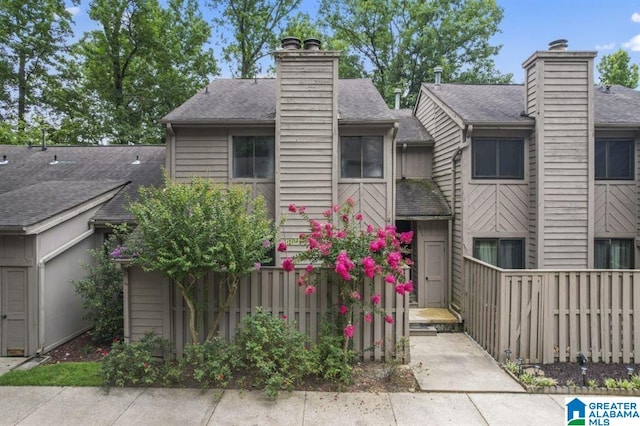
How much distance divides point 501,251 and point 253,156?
22.7 feet

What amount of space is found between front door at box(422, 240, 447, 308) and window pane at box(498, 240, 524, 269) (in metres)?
1.48

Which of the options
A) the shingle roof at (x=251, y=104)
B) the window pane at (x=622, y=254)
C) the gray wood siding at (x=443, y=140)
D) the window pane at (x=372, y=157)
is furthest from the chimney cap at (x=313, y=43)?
the window pane at (x=622, y=254)

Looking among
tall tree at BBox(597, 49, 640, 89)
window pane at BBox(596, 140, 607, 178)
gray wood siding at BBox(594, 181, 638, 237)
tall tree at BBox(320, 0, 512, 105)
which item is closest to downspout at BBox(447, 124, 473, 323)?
window pane at BBox(596, 140, 607, 178)

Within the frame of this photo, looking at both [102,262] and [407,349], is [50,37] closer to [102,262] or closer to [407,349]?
[102,262]

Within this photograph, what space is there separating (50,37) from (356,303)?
1013 inches

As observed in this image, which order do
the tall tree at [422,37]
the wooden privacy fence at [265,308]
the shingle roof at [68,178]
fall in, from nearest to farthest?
1. the wooden privacy fence at [265,308]
2. the shingle roof at [68,178]
3. the tall tree at [422,37]

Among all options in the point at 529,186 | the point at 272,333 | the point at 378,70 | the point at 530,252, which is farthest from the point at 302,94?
the point at 378,70

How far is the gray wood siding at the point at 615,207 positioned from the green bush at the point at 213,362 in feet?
31.2

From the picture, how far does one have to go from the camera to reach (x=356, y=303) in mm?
6000

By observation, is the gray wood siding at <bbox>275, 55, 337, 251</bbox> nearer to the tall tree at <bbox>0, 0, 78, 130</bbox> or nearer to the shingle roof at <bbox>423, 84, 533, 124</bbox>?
the shingle roof at <bbox>423, 84, 533, 124</bbox>

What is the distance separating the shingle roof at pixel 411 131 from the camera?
11234 millimetres

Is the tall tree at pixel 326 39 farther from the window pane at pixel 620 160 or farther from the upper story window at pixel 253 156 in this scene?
the window pane at pixel 620 160

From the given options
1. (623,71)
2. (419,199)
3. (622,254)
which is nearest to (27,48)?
(419,199)

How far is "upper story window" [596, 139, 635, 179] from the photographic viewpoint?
9.27m
